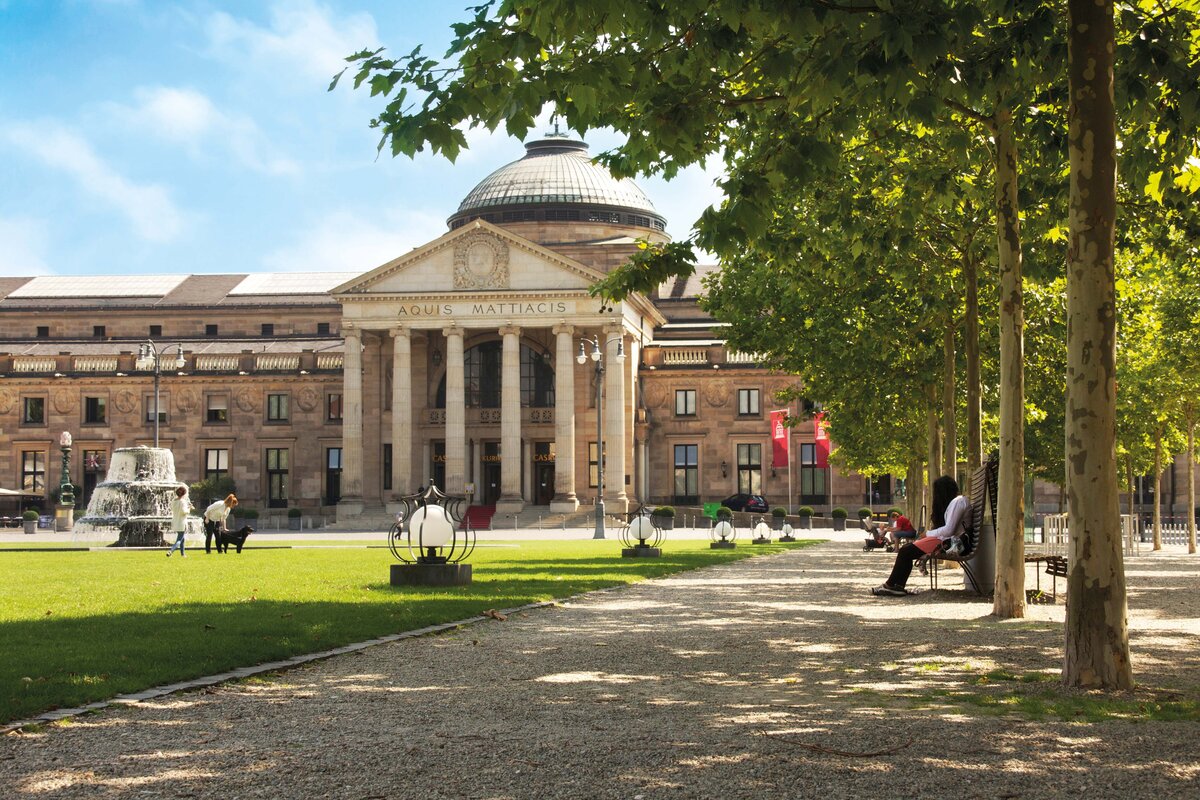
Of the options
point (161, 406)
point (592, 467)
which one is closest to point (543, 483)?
point (592, 467)

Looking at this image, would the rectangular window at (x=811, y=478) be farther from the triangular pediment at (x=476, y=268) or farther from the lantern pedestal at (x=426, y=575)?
the lantern pedestal at (x=426, y=575)

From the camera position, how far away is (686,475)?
317ft

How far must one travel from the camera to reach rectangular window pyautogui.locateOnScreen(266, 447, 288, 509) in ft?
320

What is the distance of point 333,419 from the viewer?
97.9 meters

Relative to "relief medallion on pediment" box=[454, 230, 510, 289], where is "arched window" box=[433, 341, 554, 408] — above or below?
below

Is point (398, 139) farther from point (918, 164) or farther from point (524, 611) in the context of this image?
point (918, 164)

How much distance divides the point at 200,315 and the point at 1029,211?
94.5m

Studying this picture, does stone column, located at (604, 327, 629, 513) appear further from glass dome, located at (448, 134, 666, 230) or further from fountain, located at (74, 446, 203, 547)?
fountain, located at (74, 446, 203, 547)

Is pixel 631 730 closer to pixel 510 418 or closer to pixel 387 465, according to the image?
pixel 510 418

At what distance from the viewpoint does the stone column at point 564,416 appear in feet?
276

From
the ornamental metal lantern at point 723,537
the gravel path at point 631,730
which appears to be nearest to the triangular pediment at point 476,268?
the ornamental metal lantern at point 723,537

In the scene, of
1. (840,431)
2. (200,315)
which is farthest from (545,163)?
(840,431)

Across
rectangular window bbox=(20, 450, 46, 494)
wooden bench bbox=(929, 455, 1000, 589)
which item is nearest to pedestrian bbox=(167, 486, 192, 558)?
wooden bench bbox=(929, 455, 1000, 589)

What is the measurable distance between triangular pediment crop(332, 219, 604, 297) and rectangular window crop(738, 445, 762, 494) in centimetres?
1948
